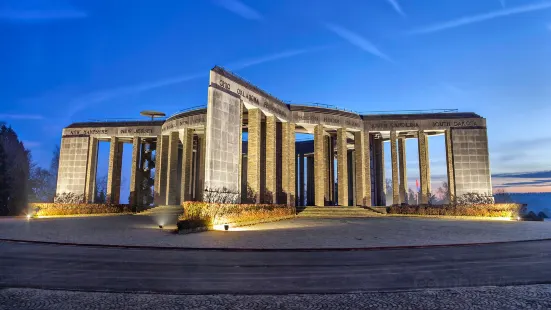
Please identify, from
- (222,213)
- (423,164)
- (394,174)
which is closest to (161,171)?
(222,213)

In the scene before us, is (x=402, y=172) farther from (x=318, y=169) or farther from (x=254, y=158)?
(x=254, y=158)

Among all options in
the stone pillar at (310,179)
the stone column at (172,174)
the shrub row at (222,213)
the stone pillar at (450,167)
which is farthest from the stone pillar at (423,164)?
the stone column at (172,174)

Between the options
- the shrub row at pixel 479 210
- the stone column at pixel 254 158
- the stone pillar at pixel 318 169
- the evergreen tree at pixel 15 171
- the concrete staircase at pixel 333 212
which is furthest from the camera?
the evergreen tree at pixel 15 171

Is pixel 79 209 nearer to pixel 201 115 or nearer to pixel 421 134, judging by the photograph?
pixel 201 115

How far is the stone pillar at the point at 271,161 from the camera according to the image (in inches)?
1182

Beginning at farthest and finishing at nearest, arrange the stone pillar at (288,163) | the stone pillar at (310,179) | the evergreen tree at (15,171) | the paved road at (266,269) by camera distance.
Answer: the stone pillar at (310,179)
the evergreen tree at (15,171)
the stone pillar at (288,163)
the paved road at (266,269)

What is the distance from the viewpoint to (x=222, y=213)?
65.8ft

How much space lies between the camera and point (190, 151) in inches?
1410

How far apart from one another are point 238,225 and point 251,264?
39.9ft

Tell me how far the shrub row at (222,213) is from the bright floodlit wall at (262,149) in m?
1.99

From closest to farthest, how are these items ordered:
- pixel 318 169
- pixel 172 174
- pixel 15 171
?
pixel 318 169
pixel 172 174
pixel 15 171

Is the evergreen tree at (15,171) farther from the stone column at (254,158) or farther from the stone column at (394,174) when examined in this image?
the stone column at (394,174)

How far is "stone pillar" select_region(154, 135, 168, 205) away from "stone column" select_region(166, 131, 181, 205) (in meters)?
1.05

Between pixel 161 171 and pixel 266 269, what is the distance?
3245 cm
